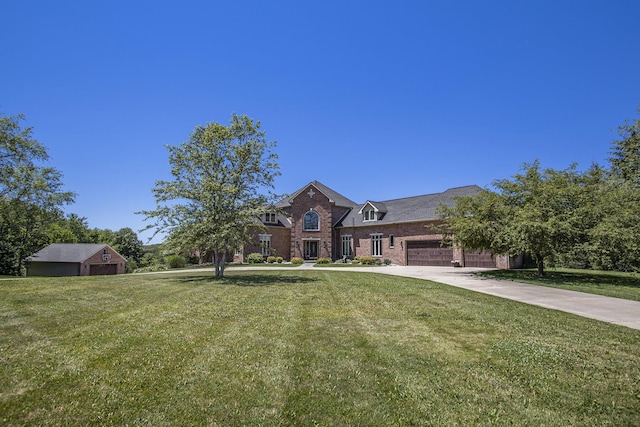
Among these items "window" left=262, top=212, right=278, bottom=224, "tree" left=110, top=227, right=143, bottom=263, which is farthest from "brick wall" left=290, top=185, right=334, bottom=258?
"tree" left=110, top=227, right=143, bottom=263

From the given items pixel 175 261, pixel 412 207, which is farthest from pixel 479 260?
pixel 175 261

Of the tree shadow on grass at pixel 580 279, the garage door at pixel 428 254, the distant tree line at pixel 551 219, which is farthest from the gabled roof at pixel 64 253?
the tree shadow on grass at pixel 580 279

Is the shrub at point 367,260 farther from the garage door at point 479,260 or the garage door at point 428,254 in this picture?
the garage door at point 479,260

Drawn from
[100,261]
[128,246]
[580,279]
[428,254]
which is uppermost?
[128,246]

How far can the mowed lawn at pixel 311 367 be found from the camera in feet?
11.4

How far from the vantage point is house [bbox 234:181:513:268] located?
29.4m

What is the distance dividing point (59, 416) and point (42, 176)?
27.0m

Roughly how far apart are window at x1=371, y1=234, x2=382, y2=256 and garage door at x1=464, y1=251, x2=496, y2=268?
27.5ft

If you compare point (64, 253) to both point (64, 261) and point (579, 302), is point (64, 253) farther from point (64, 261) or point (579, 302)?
point (579, 302)

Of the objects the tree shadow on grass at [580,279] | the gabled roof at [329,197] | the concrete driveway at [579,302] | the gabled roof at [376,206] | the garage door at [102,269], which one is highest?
the gabled roof at [329,197]

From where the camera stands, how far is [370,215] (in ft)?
113

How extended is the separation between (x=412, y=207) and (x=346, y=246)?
27.4ft

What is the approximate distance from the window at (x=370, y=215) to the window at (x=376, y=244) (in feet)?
6.35

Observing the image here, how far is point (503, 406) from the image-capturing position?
145 inches
